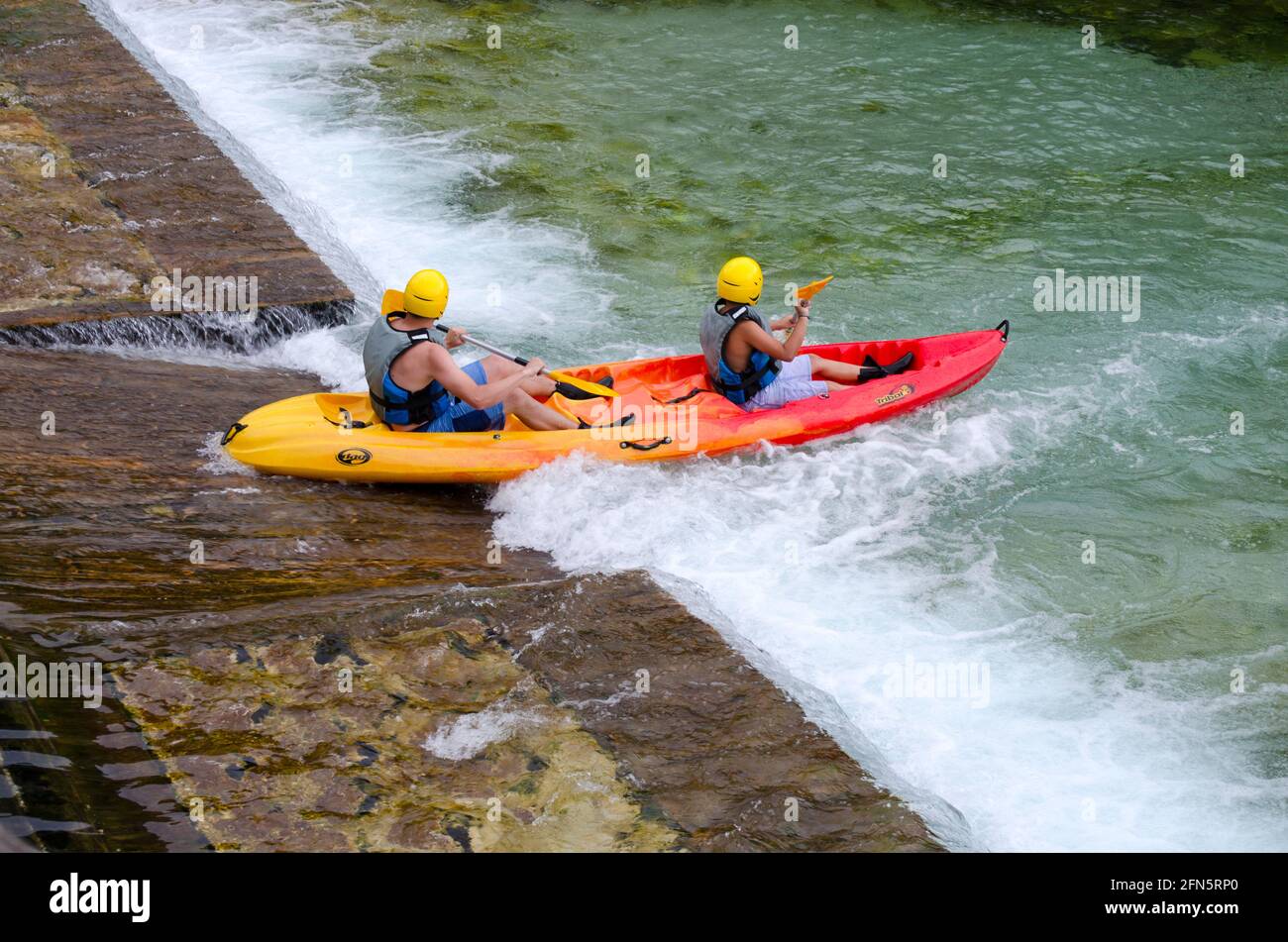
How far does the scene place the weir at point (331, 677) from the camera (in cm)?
500

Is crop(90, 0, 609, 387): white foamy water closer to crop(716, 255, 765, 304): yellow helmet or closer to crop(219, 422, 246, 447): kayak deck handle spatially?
crop(219, 422, 246, 447): kayak deck handle

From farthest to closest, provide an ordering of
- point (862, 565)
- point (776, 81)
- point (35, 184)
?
point (776, 81) → point (35, 184) → point (862, 565)

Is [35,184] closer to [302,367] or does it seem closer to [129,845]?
[302,367]

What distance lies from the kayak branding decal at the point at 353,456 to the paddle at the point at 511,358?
2.49 feet

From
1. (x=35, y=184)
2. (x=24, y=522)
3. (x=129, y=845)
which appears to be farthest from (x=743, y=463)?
(x=35, y=184)

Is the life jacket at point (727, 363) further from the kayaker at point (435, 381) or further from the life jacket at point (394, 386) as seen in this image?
the life jacket at point (394, 386)

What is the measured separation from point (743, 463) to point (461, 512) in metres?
1.75

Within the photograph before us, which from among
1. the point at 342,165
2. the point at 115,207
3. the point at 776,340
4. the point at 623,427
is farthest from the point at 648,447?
the point at 342,165

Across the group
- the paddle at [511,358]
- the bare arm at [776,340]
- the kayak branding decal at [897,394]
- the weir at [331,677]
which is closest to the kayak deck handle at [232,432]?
the weir at [331,677]

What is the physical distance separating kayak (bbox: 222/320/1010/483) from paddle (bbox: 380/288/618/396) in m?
0.09

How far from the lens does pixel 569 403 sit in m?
7.96

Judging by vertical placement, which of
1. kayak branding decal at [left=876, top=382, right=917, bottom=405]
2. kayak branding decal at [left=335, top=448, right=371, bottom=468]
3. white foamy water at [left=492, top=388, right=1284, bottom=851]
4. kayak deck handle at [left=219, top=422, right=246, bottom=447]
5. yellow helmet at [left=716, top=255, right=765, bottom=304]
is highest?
yellow helmet at [left=716, top=255, right=765, bottom=304]

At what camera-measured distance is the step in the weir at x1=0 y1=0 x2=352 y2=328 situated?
9.41m

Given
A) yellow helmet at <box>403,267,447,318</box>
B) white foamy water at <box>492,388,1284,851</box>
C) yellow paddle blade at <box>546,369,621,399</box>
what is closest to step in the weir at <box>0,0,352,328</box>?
yellow paddle blade at <box>546,369,621,399</box>
